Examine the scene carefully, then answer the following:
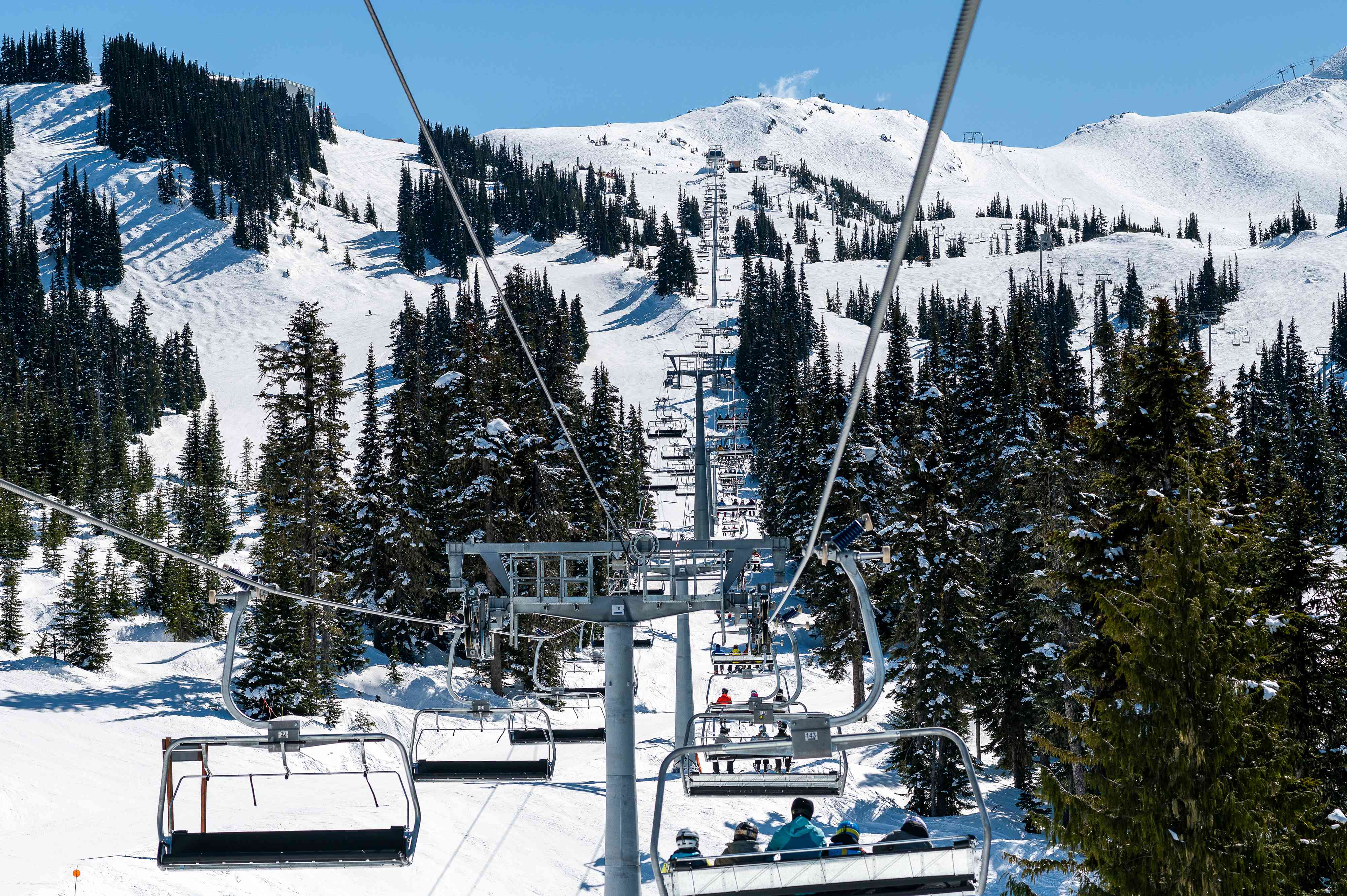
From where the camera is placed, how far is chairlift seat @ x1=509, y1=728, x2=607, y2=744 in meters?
17.3

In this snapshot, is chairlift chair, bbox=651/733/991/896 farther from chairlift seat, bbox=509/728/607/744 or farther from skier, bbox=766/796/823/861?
chairlift seat, bbox=509/728/607/744

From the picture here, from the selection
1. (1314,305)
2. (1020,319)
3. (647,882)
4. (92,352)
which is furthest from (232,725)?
(1314,305)

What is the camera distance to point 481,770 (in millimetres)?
13523

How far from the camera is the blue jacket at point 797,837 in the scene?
9352mm

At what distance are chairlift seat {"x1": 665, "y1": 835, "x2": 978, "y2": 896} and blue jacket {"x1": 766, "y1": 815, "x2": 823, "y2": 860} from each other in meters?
1.03

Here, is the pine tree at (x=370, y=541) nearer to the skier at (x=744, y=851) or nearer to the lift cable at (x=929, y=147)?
the skier at (x=744, y=851)

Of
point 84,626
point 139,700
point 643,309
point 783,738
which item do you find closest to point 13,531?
point 84,626

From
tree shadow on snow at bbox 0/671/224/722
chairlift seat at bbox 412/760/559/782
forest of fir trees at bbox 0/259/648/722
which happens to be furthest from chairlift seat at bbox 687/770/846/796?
tree shadow on snow at bbox 0/671/224/722

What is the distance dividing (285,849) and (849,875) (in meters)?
4.67

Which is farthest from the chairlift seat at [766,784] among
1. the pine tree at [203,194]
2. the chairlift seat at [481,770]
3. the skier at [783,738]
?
the pine tree at [203,194]

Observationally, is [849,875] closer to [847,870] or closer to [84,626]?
[847,870]

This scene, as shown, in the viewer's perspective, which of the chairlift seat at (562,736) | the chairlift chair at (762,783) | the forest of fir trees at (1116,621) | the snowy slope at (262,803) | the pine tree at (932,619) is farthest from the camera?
the pine tree at (932,619)

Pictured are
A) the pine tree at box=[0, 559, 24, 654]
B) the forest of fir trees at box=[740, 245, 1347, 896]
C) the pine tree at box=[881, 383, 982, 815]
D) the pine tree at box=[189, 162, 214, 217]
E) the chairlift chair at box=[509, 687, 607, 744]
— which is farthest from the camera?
the pine tree at box=[189, 162, 214, 217]

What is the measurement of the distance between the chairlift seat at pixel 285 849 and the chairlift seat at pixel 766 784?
10.3ft
